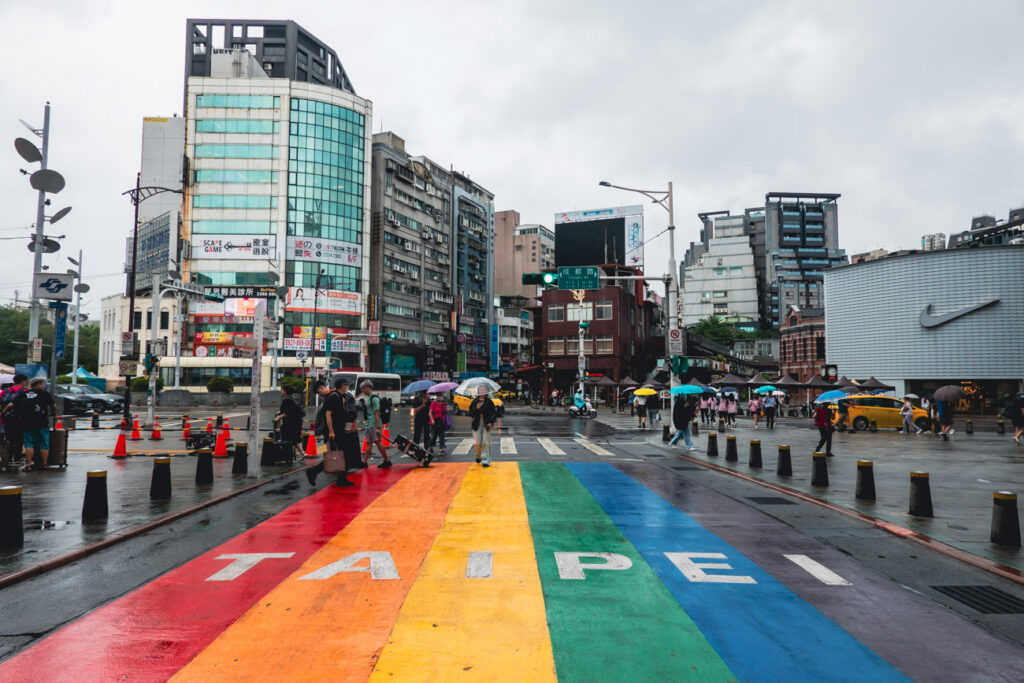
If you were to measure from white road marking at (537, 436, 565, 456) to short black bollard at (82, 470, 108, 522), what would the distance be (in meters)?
11.5

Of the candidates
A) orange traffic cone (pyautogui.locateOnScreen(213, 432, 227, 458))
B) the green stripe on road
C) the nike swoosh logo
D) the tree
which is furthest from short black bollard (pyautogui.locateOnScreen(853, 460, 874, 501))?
the tree

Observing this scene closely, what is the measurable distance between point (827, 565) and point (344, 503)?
7006mm

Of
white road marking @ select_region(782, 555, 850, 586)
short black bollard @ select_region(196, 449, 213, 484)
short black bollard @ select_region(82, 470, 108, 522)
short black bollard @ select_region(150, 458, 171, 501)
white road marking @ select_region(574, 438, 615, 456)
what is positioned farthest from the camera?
white road marking @ select_region(574, 438, 615, 456)

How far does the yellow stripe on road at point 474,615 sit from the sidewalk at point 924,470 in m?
5.50

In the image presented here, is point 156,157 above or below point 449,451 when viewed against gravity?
above

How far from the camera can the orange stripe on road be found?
418cm

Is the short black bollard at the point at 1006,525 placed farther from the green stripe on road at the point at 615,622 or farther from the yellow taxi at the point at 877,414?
the yellow taxi at the point at 877,414

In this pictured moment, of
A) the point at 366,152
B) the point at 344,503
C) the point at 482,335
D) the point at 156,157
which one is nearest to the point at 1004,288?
the point at 344,503

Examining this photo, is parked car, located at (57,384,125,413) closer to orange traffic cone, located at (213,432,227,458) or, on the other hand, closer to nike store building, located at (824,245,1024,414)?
orange traffic cone, located at (213,432,227,458)

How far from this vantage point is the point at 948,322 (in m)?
48.9

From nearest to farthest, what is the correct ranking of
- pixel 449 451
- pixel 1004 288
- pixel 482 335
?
pixel 449 451 < pixel 1004 288 < pixel 482 335

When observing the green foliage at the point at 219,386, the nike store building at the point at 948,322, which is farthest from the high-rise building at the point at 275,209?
the nike store building at the point at 948,322

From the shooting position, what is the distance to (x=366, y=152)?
7294 cm

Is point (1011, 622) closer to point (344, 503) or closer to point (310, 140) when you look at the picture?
point (344, 503)
